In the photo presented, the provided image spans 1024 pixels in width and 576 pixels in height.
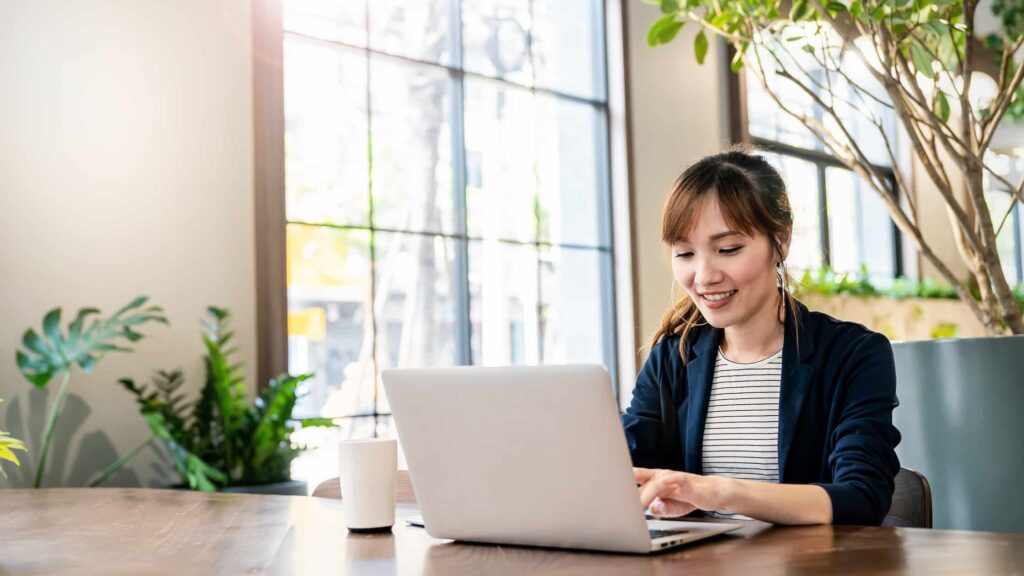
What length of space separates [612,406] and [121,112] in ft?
9.30

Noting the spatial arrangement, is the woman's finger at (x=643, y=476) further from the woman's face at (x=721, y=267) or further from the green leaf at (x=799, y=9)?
the green leaf at (x=799, y=9)

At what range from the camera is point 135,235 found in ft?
11.1

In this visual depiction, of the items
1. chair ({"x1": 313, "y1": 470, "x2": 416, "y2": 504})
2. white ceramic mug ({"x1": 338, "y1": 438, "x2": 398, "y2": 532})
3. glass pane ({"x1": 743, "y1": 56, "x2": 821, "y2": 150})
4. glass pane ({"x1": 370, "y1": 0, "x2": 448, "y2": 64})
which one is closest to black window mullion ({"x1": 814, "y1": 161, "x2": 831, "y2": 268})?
glass pane ({"x1": 743, "y1": 56, "x2": 821, "y2": 150})

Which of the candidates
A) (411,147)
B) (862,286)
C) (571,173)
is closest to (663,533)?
(411,147)

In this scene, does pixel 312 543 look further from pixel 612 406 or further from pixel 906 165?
pixel 906 165

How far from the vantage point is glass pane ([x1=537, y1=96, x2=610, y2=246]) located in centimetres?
512

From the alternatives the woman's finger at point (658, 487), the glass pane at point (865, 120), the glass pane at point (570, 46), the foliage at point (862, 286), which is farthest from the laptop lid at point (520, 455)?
the glass pane at point (865, 120)

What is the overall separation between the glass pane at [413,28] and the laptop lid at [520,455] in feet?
11.5

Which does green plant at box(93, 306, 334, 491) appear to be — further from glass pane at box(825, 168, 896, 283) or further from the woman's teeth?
glass pane at box(825, 168, 896, 283)

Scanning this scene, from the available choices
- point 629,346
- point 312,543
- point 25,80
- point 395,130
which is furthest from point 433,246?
point 312,543

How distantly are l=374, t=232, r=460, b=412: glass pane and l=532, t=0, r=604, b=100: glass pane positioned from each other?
112 centimetres

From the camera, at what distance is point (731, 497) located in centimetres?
115

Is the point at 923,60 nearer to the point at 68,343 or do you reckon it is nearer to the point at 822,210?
the point at 68,343

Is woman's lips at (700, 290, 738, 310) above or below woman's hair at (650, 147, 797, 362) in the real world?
below
